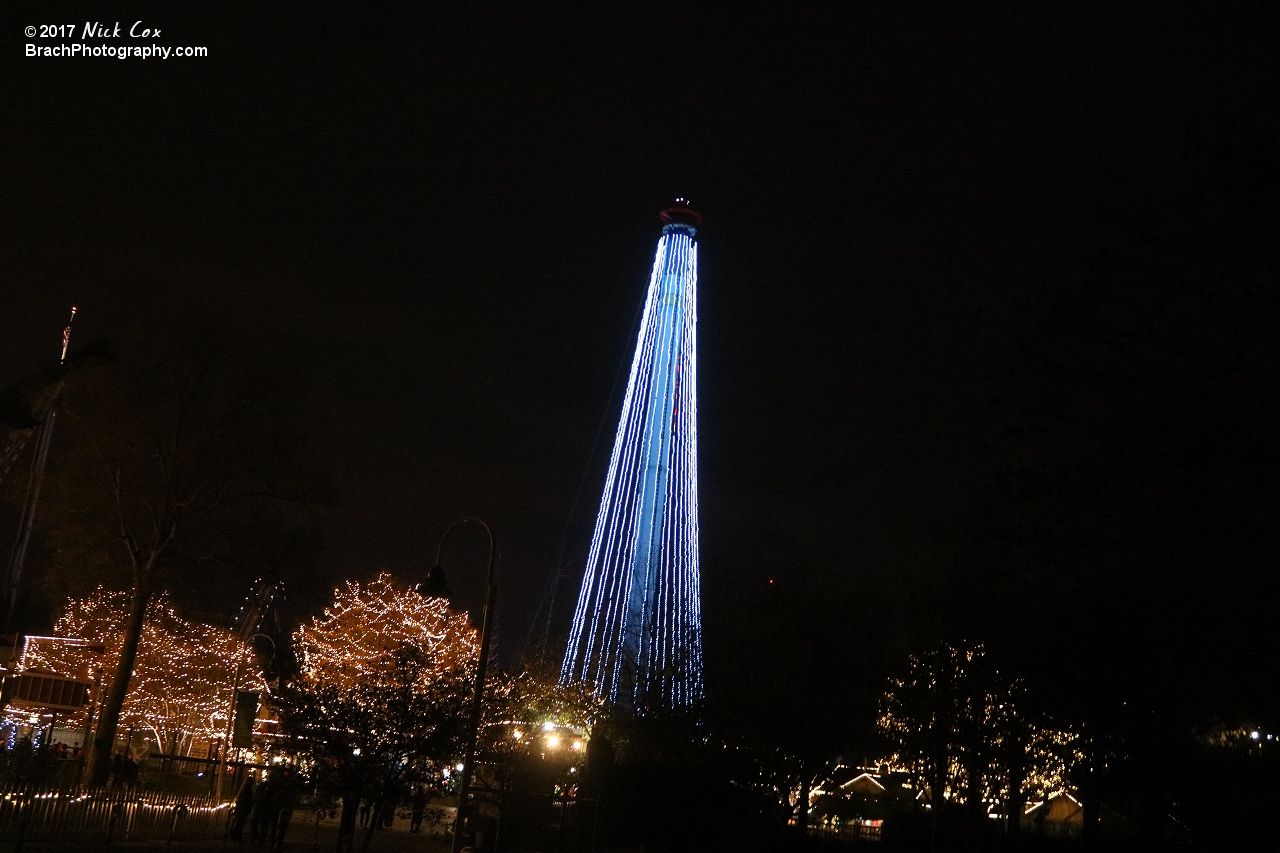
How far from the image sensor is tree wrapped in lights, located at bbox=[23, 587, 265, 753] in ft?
135

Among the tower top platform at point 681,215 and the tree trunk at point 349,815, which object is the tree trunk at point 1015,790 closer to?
the tree trunk at point 349,815

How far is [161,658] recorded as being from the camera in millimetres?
41969

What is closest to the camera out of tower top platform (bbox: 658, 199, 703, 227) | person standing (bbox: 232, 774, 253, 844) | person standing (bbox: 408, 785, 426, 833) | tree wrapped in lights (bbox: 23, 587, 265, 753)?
person standing (bbox: 408, 785, 426, 833)

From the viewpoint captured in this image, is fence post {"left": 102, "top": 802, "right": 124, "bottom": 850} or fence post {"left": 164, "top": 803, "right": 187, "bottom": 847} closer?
fence post {"left": 102, "top": 802, "right": 124, "bottom": 850}

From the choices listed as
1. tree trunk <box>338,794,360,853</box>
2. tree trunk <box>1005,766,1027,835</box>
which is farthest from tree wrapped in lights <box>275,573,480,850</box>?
tree trunk <box>1005,766,1027,835</box>

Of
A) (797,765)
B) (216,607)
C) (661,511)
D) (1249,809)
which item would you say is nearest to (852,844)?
(797,765)

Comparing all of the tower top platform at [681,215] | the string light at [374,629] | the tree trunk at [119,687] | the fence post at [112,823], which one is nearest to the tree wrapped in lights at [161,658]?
the string light at [374,629]

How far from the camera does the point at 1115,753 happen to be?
26438mm

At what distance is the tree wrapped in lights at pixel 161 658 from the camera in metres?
41.2

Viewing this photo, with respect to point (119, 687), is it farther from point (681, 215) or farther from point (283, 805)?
point (681, 215)

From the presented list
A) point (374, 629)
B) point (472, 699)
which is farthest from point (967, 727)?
point (374, 629)

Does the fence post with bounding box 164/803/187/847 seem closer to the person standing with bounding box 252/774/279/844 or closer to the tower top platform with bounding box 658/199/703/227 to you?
the person standing with bounding box 252/774/279/844

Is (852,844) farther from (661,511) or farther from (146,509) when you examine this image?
(661,511)

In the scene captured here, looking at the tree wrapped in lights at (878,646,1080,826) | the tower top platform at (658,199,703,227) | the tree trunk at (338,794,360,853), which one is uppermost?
the tower top platform at (658,199,703,227)
